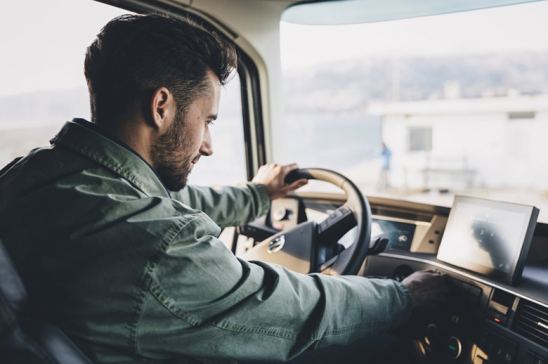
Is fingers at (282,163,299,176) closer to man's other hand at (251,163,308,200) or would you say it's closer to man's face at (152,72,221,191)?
man's other hand at (251,163,308,200)

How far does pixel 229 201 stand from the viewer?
6.11ft

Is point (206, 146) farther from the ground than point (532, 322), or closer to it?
farther from the ground

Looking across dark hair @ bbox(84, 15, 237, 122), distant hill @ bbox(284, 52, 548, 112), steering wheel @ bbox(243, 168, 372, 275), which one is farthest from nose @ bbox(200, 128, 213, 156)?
distant hill @ bbox(284, 52, 548, 112)

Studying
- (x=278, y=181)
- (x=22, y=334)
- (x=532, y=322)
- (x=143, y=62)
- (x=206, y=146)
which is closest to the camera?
(x=22, y=334)

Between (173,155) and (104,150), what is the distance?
21 cm

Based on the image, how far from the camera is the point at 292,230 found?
1664mm

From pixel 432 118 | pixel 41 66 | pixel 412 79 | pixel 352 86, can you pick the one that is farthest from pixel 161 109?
pixel 412 79

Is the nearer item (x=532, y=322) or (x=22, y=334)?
(x=22, y=334)

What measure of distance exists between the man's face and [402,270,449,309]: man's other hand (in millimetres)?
655

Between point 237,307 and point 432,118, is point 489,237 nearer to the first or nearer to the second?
point 237,307

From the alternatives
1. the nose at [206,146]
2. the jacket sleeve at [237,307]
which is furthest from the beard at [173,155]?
the jacket sleeve at [237,307]

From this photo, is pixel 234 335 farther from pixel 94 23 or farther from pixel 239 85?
pixel 239 85

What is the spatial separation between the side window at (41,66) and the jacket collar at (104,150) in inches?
25.5

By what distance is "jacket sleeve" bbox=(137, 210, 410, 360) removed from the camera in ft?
2.74
